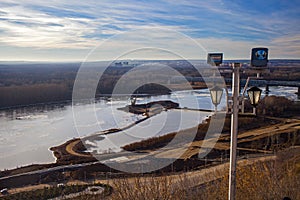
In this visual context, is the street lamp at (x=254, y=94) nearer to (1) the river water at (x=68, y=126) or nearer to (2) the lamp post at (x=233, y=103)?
(2) the lamp post at (x=233, y=103)

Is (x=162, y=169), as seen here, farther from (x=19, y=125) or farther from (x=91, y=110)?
(x=91, y=110)

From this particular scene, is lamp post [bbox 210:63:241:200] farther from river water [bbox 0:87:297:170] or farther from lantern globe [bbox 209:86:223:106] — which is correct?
river water [bbox 0:87:297:170]

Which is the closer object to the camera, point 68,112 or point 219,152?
point 219,152

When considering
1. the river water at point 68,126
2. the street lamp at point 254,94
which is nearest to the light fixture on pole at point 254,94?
the street lamp at point 254,94

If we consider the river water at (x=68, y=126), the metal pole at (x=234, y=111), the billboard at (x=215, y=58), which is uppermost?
the billboard at (x=215, y=58)

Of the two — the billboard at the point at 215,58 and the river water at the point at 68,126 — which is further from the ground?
the billboard at the point at 215,58

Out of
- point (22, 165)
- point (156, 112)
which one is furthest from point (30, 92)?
point (22, 165)

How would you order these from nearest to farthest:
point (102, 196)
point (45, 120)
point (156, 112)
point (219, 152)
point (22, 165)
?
1. point (102, 196)
2. point (22, 165)
3. point (219, 152)
4. point (45, 120)
5. point (156, 112)

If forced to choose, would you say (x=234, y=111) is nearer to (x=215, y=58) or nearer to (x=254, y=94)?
(x=254, y=94)
